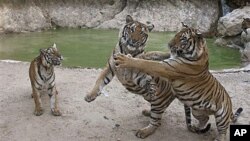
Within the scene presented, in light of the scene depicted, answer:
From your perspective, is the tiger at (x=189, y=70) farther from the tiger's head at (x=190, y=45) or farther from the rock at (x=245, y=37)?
the rock at (x=245, y=37)

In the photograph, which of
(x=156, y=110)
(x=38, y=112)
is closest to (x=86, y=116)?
(x=38, y=112)

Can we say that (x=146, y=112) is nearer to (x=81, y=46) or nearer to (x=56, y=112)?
(x=56, y=112)

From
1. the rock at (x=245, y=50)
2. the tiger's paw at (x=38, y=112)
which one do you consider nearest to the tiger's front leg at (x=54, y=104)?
the tiger's paw at (x=38, y=112)

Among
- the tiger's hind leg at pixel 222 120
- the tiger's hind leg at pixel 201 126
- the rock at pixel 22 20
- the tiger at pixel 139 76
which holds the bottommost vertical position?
the rock at pixel 22 20

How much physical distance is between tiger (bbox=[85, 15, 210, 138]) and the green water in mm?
4456

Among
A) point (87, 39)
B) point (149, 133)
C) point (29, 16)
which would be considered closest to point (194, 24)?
point (87, 39)

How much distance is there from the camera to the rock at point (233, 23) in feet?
38.7

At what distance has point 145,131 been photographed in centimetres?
459

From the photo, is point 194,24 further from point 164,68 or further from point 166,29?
point 164,68

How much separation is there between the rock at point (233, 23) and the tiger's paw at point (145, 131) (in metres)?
7.80

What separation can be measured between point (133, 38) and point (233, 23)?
26.7ft

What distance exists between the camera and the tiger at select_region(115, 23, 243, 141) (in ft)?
13.2

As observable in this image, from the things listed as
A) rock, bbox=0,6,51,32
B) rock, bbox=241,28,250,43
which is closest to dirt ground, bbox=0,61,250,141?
rock, bbox=241,28,250,43

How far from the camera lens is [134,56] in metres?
4.31
